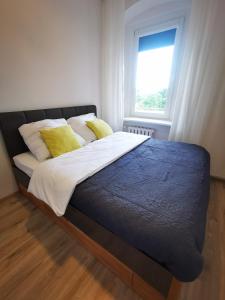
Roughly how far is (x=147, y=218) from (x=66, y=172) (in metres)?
0.78

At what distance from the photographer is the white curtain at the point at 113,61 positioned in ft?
8.13

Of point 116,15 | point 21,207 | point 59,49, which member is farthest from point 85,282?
point 116,15

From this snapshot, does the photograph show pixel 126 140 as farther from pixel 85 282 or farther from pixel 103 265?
pixel 85 282

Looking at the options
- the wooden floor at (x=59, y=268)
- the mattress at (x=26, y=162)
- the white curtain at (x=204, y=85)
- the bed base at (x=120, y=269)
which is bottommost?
the wooden floor at (x=59, y=268)

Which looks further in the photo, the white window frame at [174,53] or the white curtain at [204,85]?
the white window frame at [174,53]

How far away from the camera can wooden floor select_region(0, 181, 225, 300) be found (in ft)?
3.42

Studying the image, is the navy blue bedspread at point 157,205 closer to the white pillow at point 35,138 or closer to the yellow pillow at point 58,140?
the yellow pillow at point 58,140

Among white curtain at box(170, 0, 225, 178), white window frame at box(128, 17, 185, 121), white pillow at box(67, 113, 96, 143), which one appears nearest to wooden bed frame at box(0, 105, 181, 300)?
white pillow at box(67, 113, 96, 143)

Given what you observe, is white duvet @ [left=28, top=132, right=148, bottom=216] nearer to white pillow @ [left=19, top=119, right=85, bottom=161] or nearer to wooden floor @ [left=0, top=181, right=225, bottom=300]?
white pillow @ [left=19, top=119, right=85, bottom=161]

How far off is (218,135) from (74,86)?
8.08 ft

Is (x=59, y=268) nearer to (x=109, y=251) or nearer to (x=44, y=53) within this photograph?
(x=109, y=251)

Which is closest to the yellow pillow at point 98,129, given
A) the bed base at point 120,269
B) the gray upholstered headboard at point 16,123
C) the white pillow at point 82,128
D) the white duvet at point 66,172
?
the white pillow at point 82,128

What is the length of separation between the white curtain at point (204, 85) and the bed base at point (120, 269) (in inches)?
80.0

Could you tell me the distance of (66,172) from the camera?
50.9 inches
